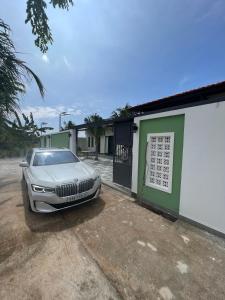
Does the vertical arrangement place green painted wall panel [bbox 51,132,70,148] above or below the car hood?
above

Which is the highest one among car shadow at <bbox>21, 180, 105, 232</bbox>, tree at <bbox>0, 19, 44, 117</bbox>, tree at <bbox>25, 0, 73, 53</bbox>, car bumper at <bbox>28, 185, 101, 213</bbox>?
tree at <bbox>25, 0, 73, 53</bbox>

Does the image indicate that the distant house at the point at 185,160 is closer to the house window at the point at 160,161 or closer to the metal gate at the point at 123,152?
the house window at the point at 160,161

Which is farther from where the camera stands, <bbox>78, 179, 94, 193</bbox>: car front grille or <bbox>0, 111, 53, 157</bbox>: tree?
<bbox>78, 179, 94, 193</bbox>: car front grille

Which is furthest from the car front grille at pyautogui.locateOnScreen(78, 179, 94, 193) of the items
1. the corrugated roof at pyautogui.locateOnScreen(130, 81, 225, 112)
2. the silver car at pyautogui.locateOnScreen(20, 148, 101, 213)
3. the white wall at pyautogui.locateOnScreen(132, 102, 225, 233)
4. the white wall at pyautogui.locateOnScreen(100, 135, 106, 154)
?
the white wall at pyautogui.locateOnScreen(100, 135, 106, 154)

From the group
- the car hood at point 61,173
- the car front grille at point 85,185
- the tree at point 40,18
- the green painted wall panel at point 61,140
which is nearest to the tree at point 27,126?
the car hood at point 61,173

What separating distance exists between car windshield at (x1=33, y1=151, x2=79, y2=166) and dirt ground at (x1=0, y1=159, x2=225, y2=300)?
135cm

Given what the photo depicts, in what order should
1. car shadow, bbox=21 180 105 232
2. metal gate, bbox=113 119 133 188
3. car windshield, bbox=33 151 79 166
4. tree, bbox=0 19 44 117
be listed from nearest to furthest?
tree, bbox=0 19 44 117 < car shadow, bbox=21 180 105 232 < car windshield, bbox=33 151 79 166 < metal gate, bbox=113 119 133 188

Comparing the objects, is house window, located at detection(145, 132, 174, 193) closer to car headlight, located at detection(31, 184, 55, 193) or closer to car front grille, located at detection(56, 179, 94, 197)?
car front grille, located at detection(56, 179, 94, 197)

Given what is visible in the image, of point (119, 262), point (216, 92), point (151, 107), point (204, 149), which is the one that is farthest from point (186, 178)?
point (151, 107)

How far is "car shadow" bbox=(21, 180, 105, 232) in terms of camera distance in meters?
3.23

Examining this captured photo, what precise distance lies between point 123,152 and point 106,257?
151 inches

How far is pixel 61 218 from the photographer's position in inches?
141

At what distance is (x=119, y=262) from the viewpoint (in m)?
2.33

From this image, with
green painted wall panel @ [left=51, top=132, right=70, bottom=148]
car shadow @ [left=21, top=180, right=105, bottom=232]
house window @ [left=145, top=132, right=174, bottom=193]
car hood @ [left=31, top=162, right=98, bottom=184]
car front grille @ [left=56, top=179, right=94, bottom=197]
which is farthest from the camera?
green painted wall panel @ [left=51, top=132, right=70, bottom=148]
